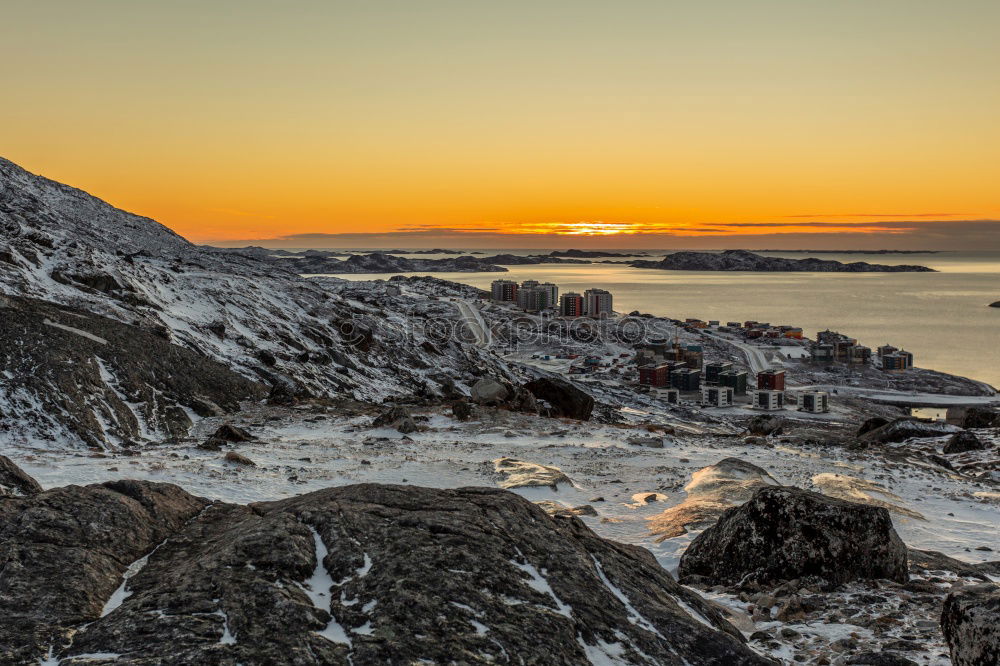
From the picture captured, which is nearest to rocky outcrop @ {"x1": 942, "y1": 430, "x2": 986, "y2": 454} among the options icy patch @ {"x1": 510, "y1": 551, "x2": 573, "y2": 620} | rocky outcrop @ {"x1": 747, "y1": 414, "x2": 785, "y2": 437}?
rocky outcrop @ {"x1": 747, "y1": 414, "x2": 785, "y2": 437}

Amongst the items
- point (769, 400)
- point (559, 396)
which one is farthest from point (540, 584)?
point (769, 400)

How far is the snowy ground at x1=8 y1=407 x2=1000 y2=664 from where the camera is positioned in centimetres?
1392

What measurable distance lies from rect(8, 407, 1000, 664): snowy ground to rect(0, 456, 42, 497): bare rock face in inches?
143

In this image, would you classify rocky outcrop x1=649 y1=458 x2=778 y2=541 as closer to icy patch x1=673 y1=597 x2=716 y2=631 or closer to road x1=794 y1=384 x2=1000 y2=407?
icy patch x1=673 y1=597 x2=716 y2=631

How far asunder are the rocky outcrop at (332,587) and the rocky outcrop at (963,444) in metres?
22.5

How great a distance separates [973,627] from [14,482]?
37.3 feet

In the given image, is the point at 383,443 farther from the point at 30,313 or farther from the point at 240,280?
the point at 240,280

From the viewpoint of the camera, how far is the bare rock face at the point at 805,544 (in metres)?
10.1

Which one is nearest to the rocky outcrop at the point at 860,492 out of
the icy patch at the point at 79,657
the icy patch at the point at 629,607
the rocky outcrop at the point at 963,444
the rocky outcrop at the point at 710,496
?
the rocky outcrop at the point at 710,496

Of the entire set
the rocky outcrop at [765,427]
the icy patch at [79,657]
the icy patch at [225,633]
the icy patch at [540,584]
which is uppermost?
the icy patch at [225,633]

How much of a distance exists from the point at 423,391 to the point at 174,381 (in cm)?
1966

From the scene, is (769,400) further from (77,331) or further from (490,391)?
(77,331)

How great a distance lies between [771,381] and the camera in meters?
107

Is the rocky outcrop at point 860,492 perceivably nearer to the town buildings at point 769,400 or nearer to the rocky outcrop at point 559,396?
the rocky outcrop at point 559,396
